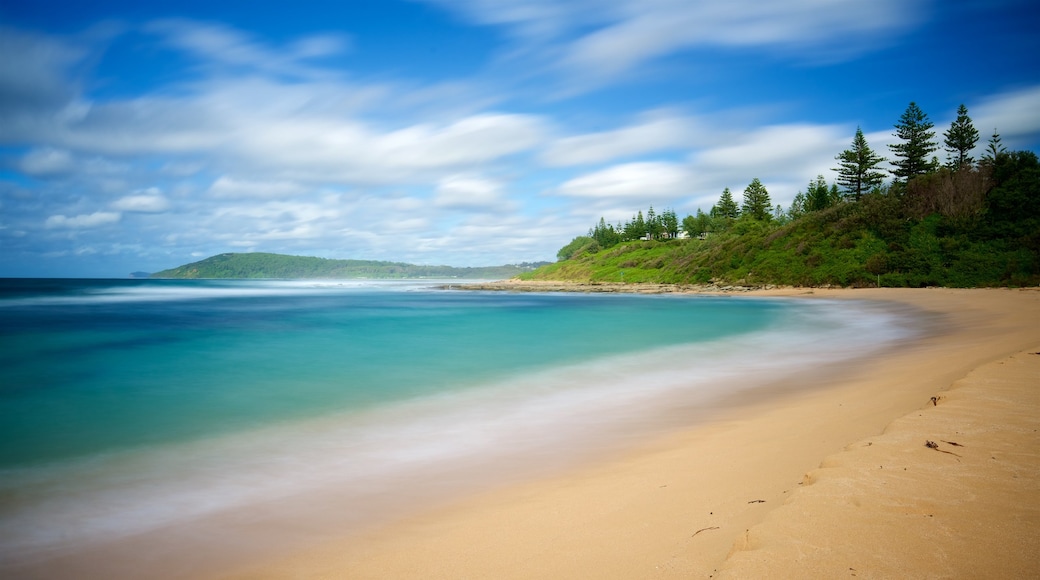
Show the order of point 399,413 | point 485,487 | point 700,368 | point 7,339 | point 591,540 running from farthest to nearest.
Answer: point 7,339
point 700,368
point 399,413
point 485,487
point 591,540

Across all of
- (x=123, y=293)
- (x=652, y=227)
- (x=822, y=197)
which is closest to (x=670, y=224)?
(x=652, y=227)

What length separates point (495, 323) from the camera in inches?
982

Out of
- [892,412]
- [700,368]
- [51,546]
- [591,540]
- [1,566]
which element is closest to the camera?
[591,540]

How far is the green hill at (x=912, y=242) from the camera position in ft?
Answer: 104

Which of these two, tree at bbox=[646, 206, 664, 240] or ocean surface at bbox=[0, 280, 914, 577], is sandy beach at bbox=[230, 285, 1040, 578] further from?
tree at bbox=[646, 206, 664, 240]

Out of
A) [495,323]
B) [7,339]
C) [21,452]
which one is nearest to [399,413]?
[21,452]

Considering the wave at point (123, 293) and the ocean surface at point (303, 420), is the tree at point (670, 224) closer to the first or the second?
the wave at point (123, 293)

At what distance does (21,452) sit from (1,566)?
147 inches

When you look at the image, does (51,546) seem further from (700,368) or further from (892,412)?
(700,368)

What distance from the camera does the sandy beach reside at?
2.61m

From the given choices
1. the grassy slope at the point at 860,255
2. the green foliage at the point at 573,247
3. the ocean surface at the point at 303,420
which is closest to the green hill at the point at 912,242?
the grassy slope at the point at 860,255

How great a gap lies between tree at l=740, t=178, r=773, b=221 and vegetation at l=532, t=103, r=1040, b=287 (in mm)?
10085

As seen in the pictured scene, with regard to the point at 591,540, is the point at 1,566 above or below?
below

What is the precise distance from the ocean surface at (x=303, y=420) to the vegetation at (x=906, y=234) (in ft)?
70.2
